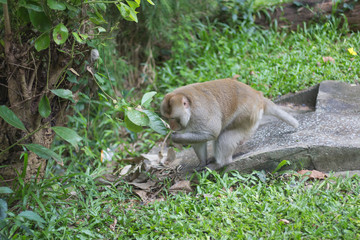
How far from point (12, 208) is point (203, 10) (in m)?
5.96

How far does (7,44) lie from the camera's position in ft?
12.1

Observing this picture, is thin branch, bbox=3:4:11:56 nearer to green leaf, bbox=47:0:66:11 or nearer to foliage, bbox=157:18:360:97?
green leaf, bbox=47:0:66:11

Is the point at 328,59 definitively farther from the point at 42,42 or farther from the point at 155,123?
the point at 42,42

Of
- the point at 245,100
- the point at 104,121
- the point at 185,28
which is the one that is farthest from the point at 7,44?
the point at 185,28

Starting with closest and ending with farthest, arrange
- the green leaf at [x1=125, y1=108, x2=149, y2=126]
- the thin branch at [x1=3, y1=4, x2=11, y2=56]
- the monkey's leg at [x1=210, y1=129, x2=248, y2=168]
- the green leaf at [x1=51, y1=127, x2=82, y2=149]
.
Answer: the green leaf at [x1=51, y1=127, x2=82, y2=149], the green leaf at [x1=125, y1=108, x2=149, y2=126], the thin branch at [x1=3, y1=4, x2=11, y2=56], the monkey's leg at [x1=210, y1=129, x2=248, y2=168]

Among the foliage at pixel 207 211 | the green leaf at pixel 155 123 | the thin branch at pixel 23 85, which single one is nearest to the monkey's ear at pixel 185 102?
the foliage at pixel 207 211

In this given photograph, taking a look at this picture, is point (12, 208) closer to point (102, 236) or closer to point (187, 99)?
point (102, 236)

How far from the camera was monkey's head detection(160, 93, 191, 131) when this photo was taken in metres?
4.47

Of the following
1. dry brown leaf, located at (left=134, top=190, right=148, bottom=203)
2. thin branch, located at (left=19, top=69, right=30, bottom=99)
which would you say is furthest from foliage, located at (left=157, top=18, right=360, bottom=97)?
thin branch, located at (left=19, top=69, right=30, bottom=99)

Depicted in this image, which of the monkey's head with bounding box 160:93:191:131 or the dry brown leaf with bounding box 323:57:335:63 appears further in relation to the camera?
the dry brown leaf with bounding box 323:57:335:63

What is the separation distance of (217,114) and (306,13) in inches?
180

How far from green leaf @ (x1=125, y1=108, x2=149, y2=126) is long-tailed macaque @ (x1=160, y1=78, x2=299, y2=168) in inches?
44.1

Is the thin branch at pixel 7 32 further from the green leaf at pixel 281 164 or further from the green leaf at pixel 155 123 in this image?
the green leaf at pixel 281 164

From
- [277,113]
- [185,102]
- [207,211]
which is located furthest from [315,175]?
[185,102]
